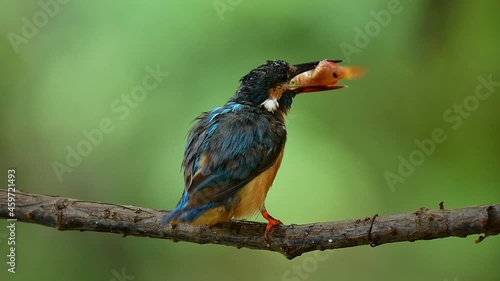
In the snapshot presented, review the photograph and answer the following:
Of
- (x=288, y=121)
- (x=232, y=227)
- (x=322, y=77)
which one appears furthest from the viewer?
(x=288, y=121)

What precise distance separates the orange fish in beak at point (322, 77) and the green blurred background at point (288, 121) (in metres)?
0.87

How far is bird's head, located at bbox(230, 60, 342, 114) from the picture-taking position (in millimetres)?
2566

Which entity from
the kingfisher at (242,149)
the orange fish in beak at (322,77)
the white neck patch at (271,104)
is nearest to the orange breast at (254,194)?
the kingfisher at (242,149)

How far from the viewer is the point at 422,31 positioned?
3.48m

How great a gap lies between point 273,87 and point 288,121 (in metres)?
0.87

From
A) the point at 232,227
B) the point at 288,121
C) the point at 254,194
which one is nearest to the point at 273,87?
the point at 254,194

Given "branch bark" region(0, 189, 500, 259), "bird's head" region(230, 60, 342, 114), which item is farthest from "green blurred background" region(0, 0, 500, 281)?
"branch bark" region(0, 189, 500, 259)

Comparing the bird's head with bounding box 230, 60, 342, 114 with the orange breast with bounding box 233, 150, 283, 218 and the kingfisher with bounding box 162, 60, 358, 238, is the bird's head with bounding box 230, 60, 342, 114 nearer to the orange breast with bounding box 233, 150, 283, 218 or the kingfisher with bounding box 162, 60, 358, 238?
the kingfisher with bounding box 162, 60, 358, 238

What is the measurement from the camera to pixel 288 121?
135 inches

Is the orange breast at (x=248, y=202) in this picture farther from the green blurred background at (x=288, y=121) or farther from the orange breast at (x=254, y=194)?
the green blurred background at (x=288, y=121)

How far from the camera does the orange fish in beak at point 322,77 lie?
2514mm

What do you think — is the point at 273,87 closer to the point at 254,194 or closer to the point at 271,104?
the point at 271,104

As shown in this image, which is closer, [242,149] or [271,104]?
[242,149]

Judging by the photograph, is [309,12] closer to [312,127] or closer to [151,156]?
[312,127]
